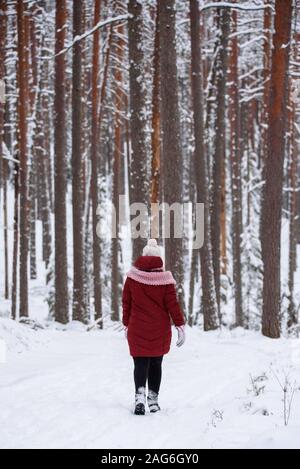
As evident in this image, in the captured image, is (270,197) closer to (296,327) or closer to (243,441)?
(296,327)

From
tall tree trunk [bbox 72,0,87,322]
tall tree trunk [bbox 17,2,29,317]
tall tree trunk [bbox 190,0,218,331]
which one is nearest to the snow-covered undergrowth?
tall tree trunk [bbox 72,0,87,322]

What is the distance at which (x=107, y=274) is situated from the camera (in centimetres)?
2945

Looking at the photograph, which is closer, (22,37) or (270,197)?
(270,197)

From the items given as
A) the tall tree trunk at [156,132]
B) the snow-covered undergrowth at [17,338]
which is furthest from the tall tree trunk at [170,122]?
the snow-covered undergrowth at [17,338]

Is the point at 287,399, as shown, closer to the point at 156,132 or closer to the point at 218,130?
the point at 156,132

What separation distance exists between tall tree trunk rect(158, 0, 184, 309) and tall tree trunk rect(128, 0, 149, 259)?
643 mm

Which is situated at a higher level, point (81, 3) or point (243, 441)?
point (81, 3)

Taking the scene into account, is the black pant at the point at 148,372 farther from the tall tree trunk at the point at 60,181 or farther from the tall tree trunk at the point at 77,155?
the tall tree trunk at the point at 77,155

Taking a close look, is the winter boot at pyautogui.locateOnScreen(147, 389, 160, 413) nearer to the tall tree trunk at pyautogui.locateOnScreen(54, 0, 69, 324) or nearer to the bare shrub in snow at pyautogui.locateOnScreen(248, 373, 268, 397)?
the bare shrub in snow at pyautogui.locateOnScreen(248, 373, 268, 397)

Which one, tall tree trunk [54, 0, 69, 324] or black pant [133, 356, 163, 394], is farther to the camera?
tall tree trunk [54, 0, 69, 324]

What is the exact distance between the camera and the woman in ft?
19.6
